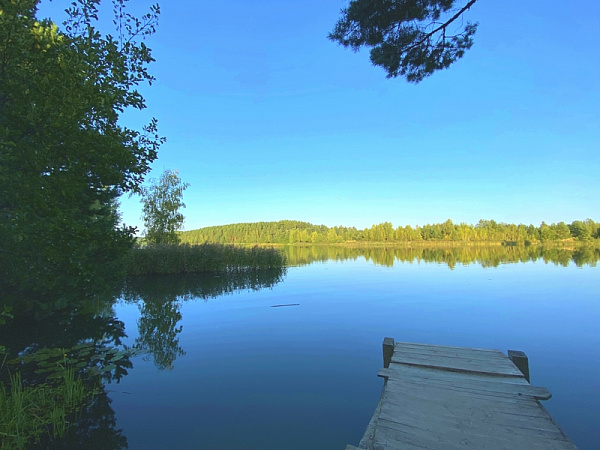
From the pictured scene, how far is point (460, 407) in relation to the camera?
11.5 ft

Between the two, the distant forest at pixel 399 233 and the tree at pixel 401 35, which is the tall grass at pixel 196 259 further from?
the distant forest at pixel 399 233

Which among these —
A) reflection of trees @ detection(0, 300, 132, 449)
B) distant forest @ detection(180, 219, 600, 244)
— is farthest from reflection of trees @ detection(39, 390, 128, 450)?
distant forest @ detection(180, 219, 600, 244)

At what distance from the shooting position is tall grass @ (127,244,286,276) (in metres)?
22.5

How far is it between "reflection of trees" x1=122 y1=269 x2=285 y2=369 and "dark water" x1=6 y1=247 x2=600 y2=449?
0.22 ft

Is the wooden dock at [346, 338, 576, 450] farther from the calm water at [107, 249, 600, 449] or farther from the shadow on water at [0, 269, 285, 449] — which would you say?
the shadow on water at [0, 269, 285, 449]

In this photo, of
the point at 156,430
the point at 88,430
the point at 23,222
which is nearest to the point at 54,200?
the point at 23,222

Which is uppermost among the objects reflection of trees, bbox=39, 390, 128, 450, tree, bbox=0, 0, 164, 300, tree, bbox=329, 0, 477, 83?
tree, bbox=329, 0, 477, 83

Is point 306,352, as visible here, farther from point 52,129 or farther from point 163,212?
point 163,212

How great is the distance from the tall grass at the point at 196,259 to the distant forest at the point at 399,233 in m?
54.5

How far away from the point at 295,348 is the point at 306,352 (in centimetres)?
38

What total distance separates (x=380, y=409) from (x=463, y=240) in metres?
106

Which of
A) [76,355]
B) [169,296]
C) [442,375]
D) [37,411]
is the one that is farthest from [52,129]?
[169,296]

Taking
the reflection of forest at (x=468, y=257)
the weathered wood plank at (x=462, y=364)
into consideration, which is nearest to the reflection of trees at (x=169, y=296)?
the weathered wood plank at (x=462, y=364)

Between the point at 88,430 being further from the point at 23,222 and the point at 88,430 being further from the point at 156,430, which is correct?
the point at 23,222
